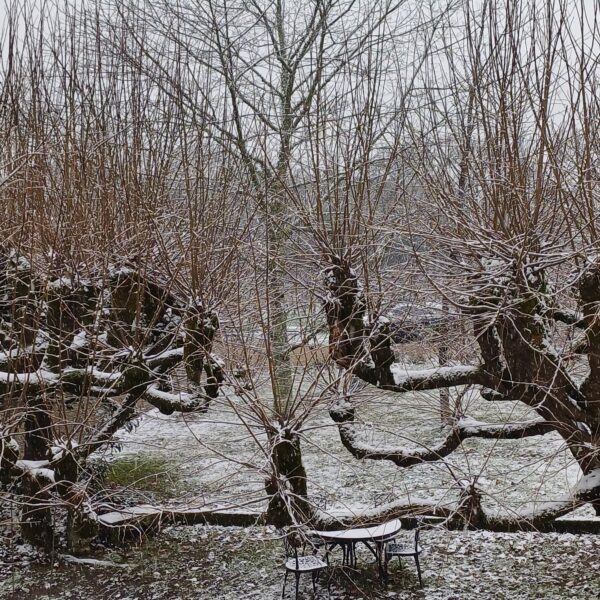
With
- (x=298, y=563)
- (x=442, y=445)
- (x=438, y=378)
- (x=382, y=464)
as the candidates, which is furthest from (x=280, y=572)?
(x=382, y=464)

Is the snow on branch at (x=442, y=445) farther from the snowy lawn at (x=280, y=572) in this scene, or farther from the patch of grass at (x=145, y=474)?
the patch of grass at (x=145, y=474)

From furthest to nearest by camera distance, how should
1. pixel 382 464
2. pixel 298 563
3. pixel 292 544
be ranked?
pixel 382 464
pixel 298 563
pixel 292 544

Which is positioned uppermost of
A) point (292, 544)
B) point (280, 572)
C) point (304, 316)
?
point (304, 316)

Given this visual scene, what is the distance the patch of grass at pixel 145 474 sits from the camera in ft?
37.5

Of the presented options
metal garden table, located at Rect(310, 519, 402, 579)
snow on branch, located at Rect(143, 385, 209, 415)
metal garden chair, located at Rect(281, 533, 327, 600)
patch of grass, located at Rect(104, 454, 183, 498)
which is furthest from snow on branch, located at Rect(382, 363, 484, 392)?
patch of grass, located at Rect(104, 454, 183, 498)

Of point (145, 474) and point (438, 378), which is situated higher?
point (438, 378)

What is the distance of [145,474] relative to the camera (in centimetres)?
1227

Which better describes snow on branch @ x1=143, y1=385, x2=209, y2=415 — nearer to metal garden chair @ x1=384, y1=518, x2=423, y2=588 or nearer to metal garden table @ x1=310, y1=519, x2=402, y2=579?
metal garden table @ x1=310, y1=519, x2=402, y2=579

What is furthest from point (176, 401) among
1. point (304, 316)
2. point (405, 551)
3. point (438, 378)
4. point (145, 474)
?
point (145, 474)

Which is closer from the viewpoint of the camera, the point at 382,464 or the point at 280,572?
the point at 280,572

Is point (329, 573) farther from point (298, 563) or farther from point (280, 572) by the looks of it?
point (298, 563)

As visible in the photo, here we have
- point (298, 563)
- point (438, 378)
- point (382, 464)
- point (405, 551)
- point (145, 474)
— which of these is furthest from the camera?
point (382, 464)

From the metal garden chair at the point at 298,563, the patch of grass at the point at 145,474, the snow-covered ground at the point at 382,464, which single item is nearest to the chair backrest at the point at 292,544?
the metal garden chair at the point at 298,563

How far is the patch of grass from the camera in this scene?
1143cm
